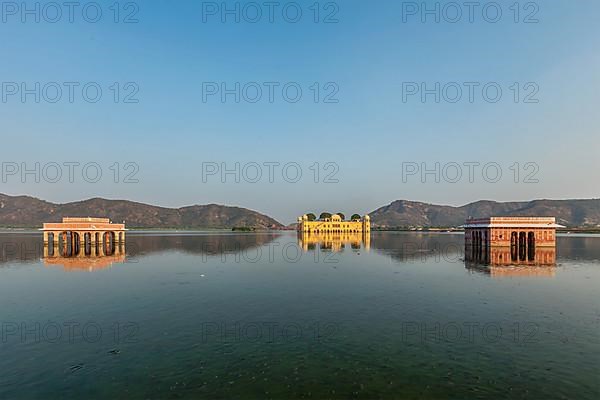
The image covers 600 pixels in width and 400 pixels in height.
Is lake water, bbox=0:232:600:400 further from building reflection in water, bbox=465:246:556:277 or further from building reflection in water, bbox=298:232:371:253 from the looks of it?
building reflection in water, bbox=298:232:371:253

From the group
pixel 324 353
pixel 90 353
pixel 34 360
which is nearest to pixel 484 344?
pixel 324 353

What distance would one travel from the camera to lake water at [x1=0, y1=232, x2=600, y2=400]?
12.6 m

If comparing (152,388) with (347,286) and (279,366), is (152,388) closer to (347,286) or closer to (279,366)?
(279,366)

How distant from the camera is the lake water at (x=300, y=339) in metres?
12.6

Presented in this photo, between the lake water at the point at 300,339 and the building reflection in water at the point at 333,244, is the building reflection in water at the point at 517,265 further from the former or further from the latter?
the building reflection in water at the point at 333,244

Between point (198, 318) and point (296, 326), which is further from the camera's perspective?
point (198, 318)

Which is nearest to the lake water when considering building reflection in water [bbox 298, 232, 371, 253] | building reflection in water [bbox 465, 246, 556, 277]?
building reflection in water [bbox 465, 246, 556, 277]

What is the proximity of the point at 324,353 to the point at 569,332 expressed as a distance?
1499cm

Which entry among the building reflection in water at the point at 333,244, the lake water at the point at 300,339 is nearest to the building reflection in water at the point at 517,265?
the lake water at the point at 300,339

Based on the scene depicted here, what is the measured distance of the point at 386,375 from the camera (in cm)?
1348

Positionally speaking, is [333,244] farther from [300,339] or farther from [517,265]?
[300,339]

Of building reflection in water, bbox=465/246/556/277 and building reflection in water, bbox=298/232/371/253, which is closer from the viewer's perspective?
building reflection in water, bbox=465/246/556/277

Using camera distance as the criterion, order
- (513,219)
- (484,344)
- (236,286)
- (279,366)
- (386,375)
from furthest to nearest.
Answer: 1. (513,219)
2. (236,286)
3. (484,344)
4. (279,366)
5. (386,375)

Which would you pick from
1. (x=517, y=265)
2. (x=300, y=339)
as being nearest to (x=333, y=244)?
(x=517, y=265)
